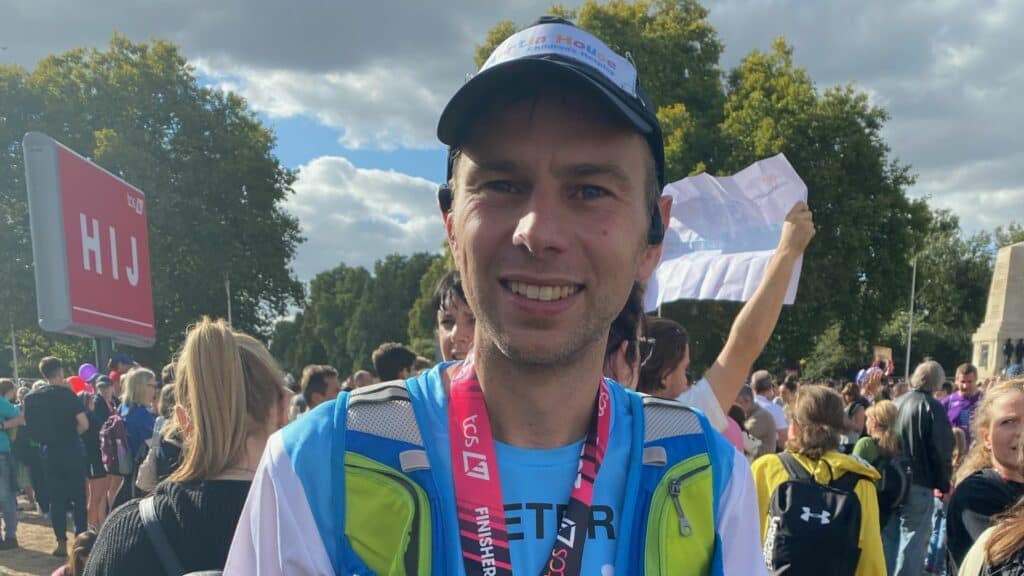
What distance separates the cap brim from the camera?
134cm

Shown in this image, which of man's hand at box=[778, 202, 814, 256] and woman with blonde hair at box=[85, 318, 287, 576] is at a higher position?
man's hand at box=[778, 202, 814, 256]

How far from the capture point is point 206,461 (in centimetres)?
269

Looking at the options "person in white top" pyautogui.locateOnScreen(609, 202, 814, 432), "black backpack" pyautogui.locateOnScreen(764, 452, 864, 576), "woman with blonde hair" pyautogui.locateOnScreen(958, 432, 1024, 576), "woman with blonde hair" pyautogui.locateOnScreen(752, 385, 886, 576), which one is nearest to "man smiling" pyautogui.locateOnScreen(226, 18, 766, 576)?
"person in white top" pyautogui.locateOnScreen(609, 202, 814, 432)

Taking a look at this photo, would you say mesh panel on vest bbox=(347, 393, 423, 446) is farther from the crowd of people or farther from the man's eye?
the man's eye

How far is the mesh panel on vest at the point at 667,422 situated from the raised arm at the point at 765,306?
57.3 inches

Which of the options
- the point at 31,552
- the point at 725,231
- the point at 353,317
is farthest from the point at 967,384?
the point at 353,317

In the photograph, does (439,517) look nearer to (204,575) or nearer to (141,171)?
(204,575)

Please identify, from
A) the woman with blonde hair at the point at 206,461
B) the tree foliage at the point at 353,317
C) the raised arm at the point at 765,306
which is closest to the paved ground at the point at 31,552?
the woman with blonde hair at the point at 206,461

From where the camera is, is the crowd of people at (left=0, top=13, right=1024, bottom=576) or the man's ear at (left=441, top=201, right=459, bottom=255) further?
the man's ear at (left=441, top=201, right=459, bottom=255)

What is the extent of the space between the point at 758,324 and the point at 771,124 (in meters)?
19.6

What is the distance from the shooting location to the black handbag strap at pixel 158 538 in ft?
7.79

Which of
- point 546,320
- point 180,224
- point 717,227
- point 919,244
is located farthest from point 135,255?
point 919,244

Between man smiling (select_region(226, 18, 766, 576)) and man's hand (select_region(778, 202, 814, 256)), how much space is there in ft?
5.19

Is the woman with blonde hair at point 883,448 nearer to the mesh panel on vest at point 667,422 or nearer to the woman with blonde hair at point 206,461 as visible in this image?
the woman with blonde hair at point 206,461
